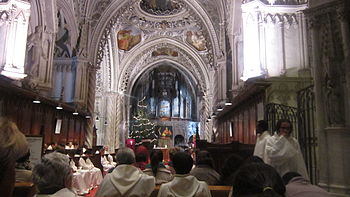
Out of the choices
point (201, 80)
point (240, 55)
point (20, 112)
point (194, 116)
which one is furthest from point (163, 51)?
point (20, 112)

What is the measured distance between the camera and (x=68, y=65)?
48.8 ft

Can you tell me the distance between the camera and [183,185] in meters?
2.90

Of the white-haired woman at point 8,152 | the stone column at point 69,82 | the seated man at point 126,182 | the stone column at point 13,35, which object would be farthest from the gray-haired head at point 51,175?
the stone column at point 69,82

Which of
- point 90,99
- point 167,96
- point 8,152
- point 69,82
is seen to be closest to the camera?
point 8,152

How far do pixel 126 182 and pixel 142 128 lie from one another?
24.9 metres

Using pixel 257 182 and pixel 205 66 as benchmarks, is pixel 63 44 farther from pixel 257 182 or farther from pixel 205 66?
pixel 257 182

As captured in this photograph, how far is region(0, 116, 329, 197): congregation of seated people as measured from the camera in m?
1.54

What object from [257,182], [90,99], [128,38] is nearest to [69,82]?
[90,99]

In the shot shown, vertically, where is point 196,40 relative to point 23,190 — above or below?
above

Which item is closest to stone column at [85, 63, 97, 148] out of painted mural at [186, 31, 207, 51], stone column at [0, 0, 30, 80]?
stone column at [0, 0, 30, 80]

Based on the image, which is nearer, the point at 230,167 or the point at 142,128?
the point at 230,167

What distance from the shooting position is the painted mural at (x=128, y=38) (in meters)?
23.8

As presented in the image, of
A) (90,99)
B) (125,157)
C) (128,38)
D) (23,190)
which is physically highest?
(128,38)

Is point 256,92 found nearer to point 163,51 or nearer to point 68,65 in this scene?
point 68,65
